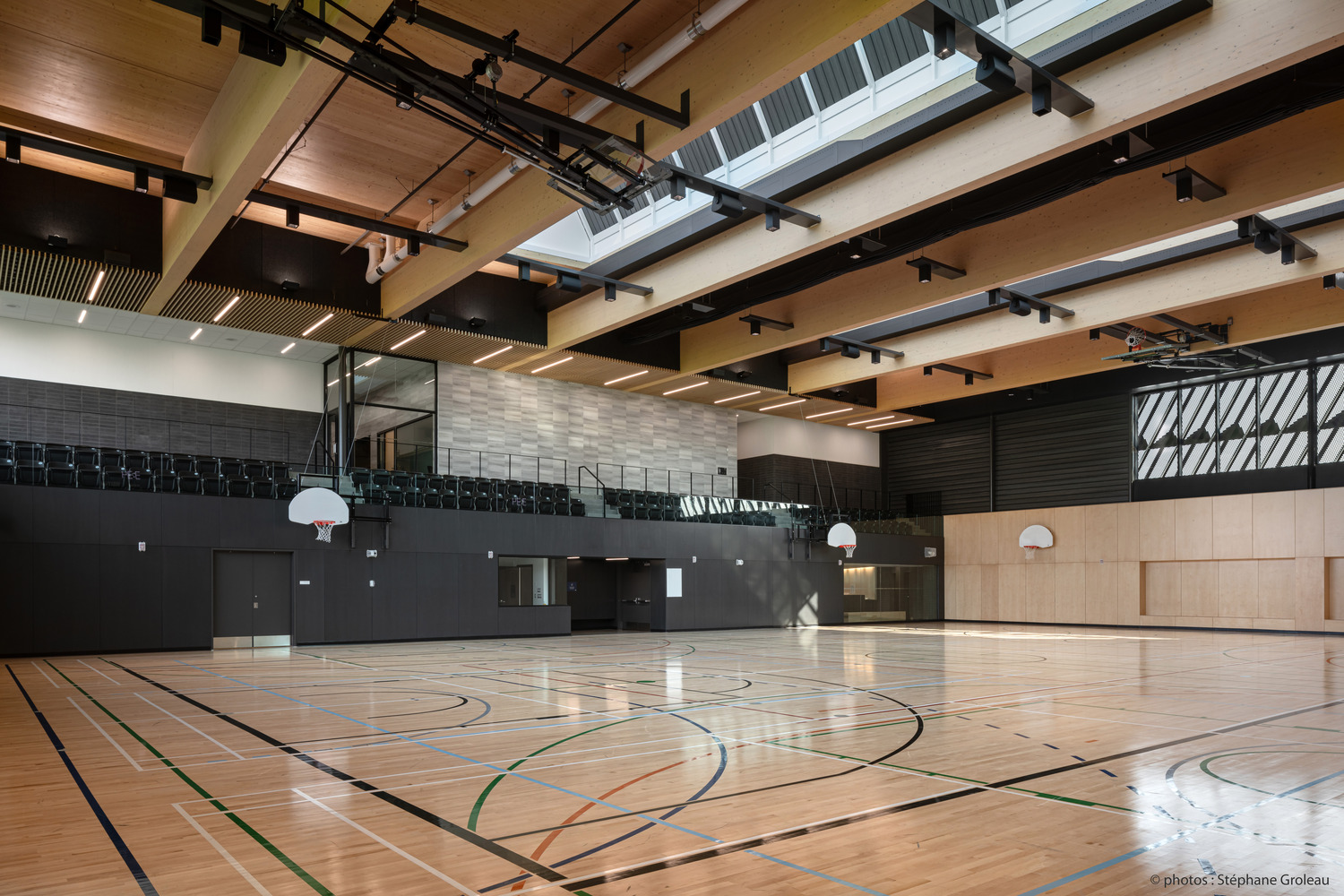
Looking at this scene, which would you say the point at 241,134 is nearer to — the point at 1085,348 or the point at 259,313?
the point at 259,313

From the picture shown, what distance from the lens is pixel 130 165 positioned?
14.0m

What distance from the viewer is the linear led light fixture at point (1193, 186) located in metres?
13.7

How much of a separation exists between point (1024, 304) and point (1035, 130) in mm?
8380

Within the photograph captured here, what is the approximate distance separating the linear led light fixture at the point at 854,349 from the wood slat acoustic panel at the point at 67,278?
51.5 feet

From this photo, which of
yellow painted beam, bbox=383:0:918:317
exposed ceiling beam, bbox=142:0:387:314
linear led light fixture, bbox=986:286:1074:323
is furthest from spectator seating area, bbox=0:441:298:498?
linear led light fixture, bbox=986:286:1074:323

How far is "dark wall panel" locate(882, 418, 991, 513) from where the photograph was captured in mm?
34844

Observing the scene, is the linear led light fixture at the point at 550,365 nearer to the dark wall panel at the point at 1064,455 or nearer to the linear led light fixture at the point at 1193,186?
the linear led light fixture at the point at 1193,186

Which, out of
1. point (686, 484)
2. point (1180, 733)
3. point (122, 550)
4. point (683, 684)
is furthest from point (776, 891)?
point (686, 484)

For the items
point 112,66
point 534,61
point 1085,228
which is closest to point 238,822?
point 534,61

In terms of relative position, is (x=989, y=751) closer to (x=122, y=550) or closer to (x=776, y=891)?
(x=776, y=891)

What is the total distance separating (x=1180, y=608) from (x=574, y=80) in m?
26.4

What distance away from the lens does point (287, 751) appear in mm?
7223

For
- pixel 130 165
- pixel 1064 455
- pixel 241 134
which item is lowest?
pixel 1064 455

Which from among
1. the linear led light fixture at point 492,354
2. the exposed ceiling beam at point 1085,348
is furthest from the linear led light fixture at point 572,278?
the exposed ceiling beam at point 1085,348
